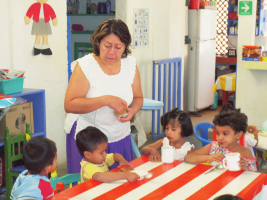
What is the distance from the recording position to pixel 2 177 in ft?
10.6

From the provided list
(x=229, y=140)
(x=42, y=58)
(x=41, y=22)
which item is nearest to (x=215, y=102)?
(x=42, y=58)

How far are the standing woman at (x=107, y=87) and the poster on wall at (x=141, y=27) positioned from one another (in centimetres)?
275

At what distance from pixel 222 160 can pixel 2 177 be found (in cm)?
199

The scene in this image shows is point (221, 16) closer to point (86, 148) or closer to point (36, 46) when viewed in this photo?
point (36, 46)

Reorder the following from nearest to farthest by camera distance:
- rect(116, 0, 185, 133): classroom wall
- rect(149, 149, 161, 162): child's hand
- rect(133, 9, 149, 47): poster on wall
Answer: rect(149, 149, 161, 162): child's hand
rect(133, 9, 149, 47): poster on wall
rect(116, 0, 185, 133): classroom wall

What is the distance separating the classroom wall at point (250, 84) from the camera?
5.42 meters

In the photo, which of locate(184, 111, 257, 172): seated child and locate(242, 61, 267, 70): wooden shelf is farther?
locate(242, 61, 267, 70): wooden shelf

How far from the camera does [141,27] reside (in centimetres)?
516

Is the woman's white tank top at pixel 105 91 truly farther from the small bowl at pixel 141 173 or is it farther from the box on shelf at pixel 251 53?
the box on shelf at pixel 251 53

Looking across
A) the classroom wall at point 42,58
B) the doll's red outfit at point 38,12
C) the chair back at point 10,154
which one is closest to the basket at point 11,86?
the chair back at point 10,154

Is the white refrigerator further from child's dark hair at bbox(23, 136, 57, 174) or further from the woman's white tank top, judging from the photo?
child's dark hair at bbox(23, 136, 57, 174)

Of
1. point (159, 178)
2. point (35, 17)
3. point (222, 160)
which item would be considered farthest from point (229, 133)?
point (35, 17)

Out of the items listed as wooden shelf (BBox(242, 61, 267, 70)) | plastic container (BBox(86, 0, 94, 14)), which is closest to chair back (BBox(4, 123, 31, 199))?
wooden shelf (BBox(242, 61, 267, 70))

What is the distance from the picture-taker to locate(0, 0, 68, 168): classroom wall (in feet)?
10.9
